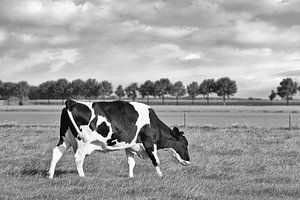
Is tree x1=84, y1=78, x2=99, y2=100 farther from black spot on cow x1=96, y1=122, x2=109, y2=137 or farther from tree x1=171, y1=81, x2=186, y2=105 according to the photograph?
black spot on cow x1=96, y1=122, x2=109, y2=137

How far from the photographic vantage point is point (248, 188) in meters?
9.30

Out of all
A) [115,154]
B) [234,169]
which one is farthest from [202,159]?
[115,154]

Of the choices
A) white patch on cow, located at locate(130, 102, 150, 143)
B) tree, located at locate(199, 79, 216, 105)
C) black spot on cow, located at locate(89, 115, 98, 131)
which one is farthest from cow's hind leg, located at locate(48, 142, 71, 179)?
tree, located at locate(199, 79, 216, 105)

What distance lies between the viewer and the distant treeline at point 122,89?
168375 mm

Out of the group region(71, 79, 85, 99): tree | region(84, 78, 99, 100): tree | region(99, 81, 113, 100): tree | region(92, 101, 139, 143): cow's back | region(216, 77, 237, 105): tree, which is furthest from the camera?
region(216, 77, 237, 105): tree

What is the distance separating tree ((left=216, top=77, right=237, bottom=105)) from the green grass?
16440cm

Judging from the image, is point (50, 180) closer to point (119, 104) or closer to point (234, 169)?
point (119, 104)

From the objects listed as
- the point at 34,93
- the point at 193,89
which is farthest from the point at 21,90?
the point at 193,89

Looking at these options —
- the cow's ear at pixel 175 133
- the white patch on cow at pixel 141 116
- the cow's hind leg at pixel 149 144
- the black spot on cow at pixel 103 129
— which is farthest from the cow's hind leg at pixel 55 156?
the cow's ear at pixel 175 133

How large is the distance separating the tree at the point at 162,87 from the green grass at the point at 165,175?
554 ft

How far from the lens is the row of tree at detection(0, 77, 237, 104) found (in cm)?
16838

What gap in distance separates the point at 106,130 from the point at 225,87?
569ft

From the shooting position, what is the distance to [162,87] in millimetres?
187250

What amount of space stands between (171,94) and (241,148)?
17251 centimetres
